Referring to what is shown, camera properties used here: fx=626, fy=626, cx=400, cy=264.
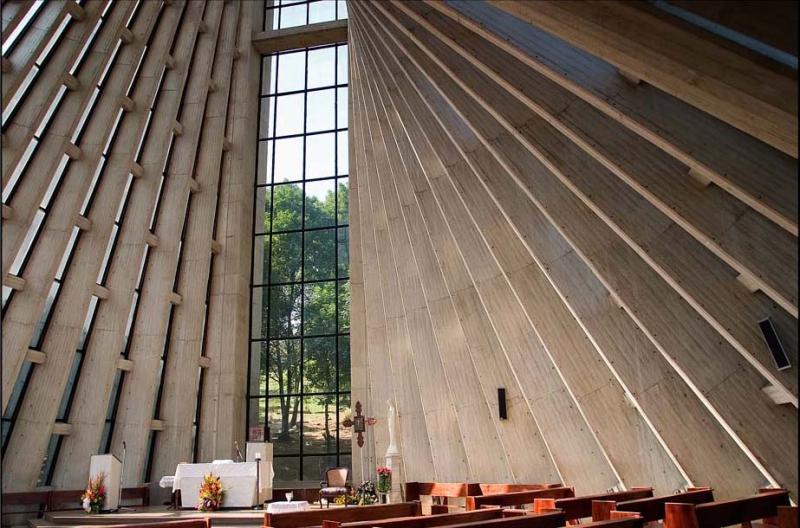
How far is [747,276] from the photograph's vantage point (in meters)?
5.43

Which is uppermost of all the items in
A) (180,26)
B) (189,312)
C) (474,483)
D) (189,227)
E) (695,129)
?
(180,26)

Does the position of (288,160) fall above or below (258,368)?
above

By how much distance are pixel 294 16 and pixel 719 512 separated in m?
18.5

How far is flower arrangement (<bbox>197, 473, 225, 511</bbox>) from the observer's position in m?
9.71

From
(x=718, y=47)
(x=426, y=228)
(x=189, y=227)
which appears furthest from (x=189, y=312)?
(x=718, y=47)

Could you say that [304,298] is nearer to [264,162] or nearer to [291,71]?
[264,162]

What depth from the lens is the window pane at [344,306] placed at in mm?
16500

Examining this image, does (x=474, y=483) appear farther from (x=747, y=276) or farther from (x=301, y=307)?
(x=301, y=307)

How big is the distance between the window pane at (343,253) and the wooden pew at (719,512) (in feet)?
44.1

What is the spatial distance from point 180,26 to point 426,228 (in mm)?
9055

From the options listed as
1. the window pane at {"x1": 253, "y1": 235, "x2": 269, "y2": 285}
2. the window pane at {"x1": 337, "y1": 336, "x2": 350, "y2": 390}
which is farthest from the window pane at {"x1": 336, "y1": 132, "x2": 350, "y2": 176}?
the window pane at {"x1": 337, "y1": 336, "x2": 350, "y2": 390}

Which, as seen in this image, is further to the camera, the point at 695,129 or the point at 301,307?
the point at 301,307

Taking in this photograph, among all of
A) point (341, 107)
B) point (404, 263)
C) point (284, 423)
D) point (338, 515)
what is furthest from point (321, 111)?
point (338, 515)

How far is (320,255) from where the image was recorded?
1727 cm
